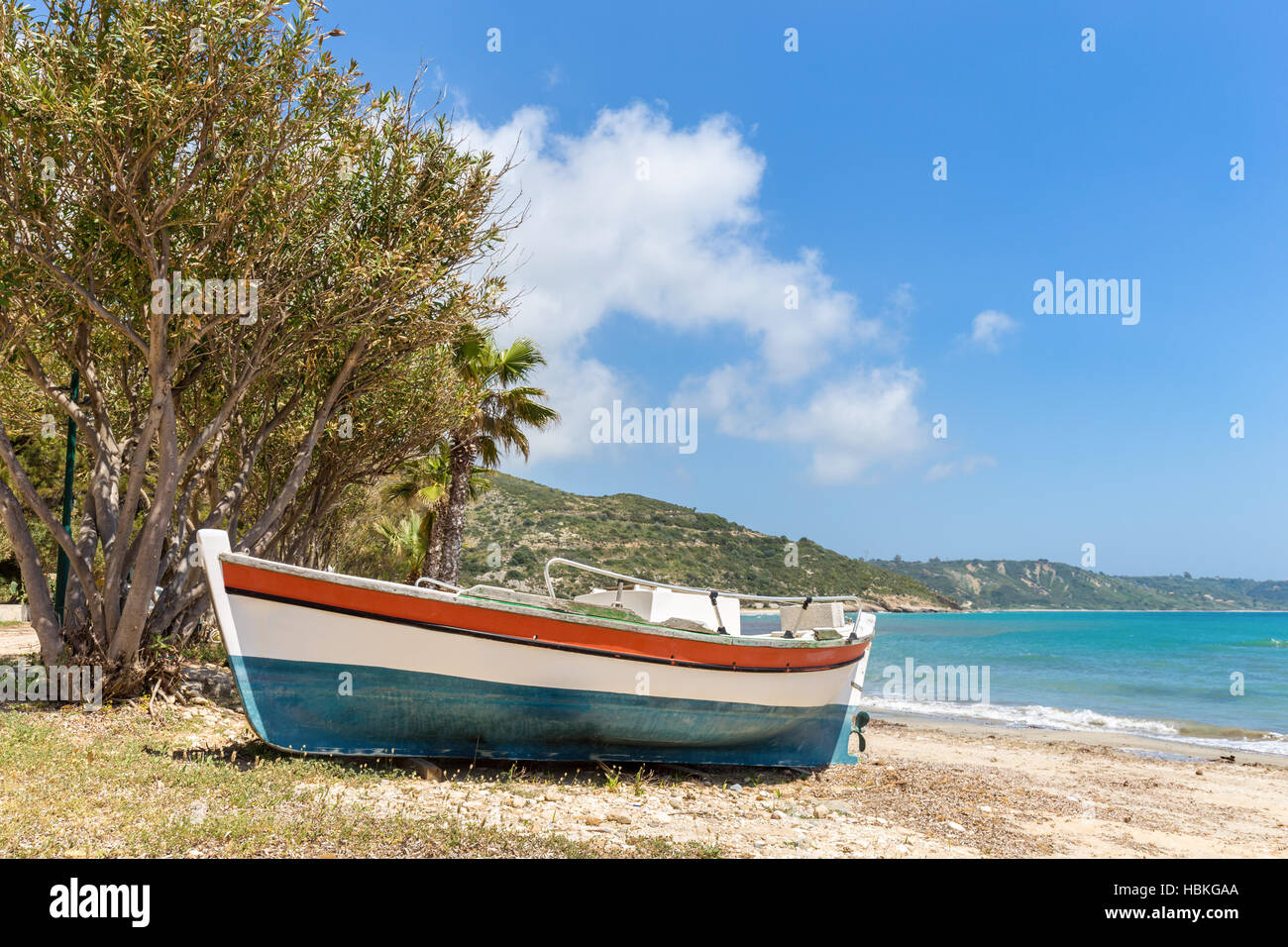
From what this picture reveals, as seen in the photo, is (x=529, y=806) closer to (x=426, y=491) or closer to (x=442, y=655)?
(x=442, y=655)

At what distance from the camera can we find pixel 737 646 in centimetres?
876

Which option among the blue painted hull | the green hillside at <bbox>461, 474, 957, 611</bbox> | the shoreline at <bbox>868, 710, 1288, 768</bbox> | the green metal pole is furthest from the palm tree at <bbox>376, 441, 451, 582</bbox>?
the green hillside at <bbox>461, 474, 957, 611</bbox>

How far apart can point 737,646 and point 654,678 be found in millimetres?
1158

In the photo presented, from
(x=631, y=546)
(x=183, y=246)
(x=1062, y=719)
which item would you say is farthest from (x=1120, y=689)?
(x=631, y=546)

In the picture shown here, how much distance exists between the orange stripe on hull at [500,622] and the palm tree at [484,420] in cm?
1010

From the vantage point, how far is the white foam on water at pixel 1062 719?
16547 mm

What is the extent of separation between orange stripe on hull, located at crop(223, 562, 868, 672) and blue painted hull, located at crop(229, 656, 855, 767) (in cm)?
53

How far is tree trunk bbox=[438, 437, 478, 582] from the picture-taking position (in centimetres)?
1780

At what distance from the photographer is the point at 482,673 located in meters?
7.31

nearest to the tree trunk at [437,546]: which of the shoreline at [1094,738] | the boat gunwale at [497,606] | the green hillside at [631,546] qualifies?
the boat gunwale at [497,606]

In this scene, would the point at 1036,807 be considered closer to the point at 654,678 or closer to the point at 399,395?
the point at 654,678

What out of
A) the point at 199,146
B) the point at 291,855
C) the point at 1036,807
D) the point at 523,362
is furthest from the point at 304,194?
the point at 1036,807

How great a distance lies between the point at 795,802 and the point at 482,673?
3.60m

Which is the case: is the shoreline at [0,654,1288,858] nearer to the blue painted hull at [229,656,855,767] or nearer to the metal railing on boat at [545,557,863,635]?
the blue painted hull at [229,656,855,767]
